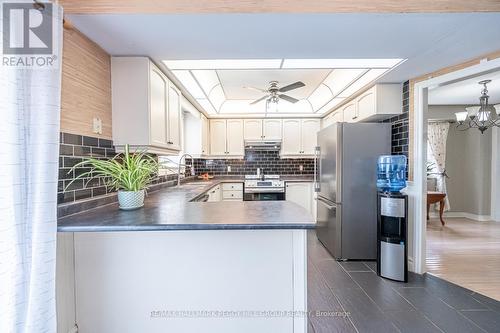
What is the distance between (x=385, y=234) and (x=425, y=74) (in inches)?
69.1

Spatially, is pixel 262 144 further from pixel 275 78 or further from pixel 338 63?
pixel 338 63

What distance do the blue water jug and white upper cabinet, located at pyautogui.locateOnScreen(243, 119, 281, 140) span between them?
237 centimetres

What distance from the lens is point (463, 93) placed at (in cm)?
394

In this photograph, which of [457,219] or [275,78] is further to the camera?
[457,219]

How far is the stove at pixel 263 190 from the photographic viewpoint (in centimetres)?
431

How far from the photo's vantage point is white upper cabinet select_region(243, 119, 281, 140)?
4.76 metres

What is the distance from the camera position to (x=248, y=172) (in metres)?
5.03

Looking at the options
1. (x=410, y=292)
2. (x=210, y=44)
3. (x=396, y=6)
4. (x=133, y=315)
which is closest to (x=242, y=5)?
(x=210, y=44)

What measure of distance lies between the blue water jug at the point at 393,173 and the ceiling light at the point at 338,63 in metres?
0.98

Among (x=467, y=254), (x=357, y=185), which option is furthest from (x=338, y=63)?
(x=467, y=254)

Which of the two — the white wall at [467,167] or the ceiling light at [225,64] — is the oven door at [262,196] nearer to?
the ceiling light at [225,64]

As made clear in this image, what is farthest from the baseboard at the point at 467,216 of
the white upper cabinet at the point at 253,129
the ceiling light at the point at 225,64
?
the ceiling light at the point at 225,64

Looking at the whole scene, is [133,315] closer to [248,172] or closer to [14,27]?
[14,27]

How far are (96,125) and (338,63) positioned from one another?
2111 millimetres
